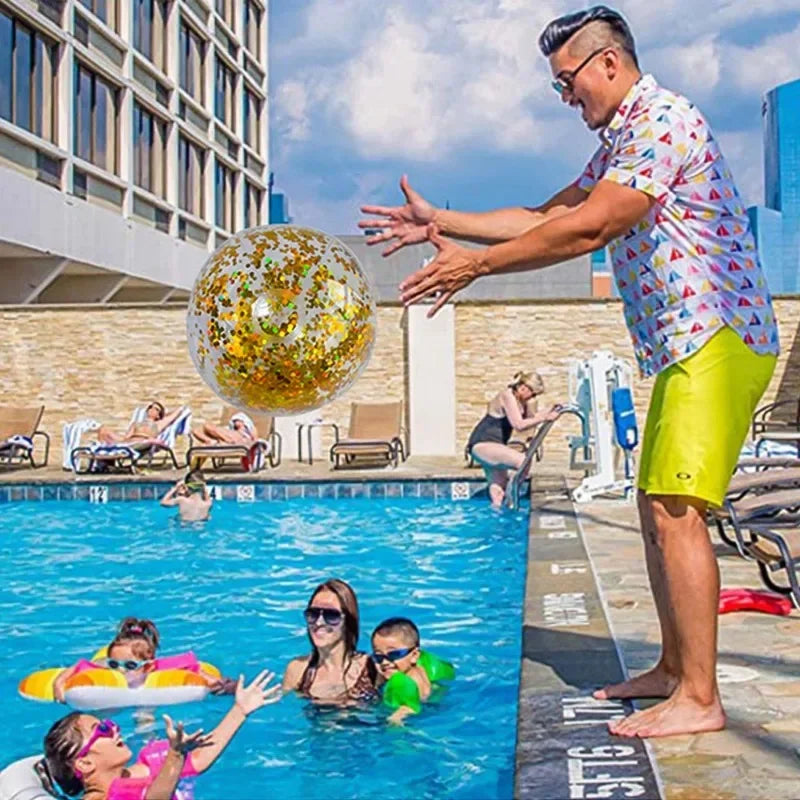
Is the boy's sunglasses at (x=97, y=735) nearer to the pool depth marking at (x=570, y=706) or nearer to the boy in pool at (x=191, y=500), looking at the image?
the pool depth marking at (x=570, y=706)

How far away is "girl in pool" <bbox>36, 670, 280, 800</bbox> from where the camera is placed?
3.21m

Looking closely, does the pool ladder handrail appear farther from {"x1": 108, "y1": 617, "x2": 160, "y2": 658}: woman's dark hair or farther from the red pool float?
{"x1": 108, "y1": 617, "x2": 160, "y2": 658}: woman's dark hair

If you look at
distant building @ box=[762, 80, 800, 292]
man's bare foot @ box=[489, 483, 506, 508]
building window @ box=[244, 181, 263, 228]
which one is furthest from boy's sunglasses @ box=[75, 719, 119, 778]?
distant building @ box=[762, 80, 800, 292]

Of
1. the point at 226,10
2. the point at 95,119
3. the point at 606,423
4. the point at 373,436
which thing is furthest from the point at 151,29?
A: the point at 606,423

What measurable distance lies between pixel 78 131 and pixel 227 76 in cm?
1146

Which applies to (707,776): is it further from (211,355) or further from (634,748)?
(211,355)

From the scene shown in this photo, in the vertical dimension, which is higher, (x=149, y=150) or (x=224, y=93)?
(x=224, y=93)

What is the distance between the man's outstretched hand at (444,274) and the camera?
8.84 feet

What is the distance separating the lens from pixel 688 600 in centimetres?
297

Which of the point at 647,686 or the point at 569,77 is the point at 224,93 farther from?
the point at 647,686

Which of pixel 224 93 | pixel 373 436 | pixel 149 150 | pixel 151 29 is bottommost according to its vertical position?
pixel 373 436

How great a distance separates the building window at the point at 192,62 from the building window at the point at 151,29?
1.17 metres

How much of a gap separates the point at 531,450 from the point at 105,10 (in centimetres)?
1679

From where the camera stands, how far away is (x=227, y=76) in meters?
32.5
